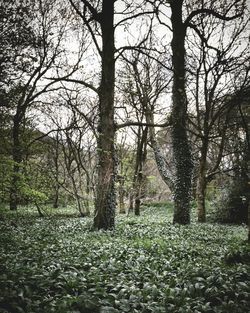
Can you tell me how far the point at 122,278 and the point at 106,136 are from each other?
8.00 metres

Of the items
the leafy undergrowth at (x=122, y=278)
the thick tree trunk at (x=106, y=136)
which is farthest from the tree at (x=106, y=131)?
the leafy undergrowth at (x=122, y=278)

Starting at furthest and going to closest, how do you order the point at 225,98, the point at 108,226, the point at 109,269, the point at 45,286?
the point at 225,98
the point at 108,226
the point at 109,269
the point at 45,286

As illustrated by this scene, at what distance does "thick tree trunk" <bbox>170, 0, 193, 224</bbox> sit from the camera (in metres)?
16.6

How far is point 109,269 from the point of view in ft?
22.0

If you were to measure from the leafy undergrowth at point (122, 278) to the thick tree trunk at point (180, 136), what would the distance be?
6.75m

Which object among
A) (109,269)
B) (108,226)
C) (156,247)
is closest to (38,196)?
(108,226)

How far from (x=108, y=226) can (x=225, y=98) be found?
1028 centimetres

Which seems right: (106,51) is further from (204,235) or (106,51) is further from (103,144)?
(204,235)

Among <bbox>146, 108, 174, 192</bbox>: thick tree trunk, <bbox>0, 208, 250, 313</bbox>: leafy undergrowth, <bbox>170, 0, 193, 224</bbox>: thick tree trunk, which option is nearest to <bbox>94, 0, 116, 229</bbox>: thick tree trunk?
<bbox>0, 208, 250, 313</bbox>: leafy undergrowth

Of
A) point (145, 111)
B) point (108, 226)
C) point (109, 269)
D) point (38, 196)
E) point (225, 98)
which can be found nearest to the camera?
point (109, 269)

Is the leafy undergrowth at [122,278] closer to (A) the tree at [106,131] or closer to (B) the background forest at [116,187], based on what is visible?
(B) the background forest at [116,187]

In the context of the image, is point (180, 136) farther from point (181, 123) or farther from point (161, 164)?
point (161, 164)

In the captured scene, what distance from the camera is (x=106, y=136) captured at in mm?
13453

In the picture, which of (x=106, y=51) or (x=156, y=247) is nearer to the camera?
(x=156, y=247)
